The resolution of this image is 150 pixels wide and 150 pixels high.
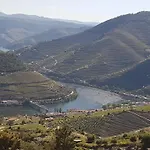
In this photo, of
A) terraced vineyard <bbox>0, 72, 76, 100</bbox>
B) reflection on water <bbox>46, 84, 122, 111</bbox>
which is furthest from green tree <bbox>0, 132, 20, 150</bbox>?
terraced vineyard <bbox>0, 72, 76, 100</bbox>

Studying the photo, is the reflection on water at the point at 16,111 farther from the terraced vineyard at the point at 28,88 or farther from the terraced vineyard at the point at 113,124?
the terraced vineyard at the point at 113,124

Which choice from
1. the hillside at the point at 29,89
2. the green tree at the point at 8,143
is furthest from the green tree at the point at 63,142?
the hillside at the point at 29,89

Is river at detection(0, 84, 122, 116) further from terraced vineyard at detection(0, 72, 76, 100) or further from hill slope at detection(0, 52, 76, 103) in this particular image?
terraced vineyard at detection(0, 72, 76, 100)

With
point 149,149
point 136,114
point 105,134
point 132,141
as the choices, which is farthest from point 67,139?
point 136,114

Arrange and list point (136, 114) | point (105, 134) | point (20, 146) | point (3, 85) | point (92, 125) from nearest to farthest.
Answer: point (20, 146)
point (105, 134)
point (92, 125)
point (136, 114)
point (3, 85)

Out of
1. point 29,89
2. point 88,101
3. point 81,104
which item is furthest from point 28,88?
point 88,101

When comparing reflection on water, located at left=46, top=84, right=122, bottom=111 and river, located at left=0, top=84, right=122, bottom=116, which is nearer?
river, located at left=0, top=84, right=122, bottom=116

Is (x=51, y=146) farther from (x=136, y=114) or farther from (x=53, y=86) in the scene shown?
(x=53, y=86)
